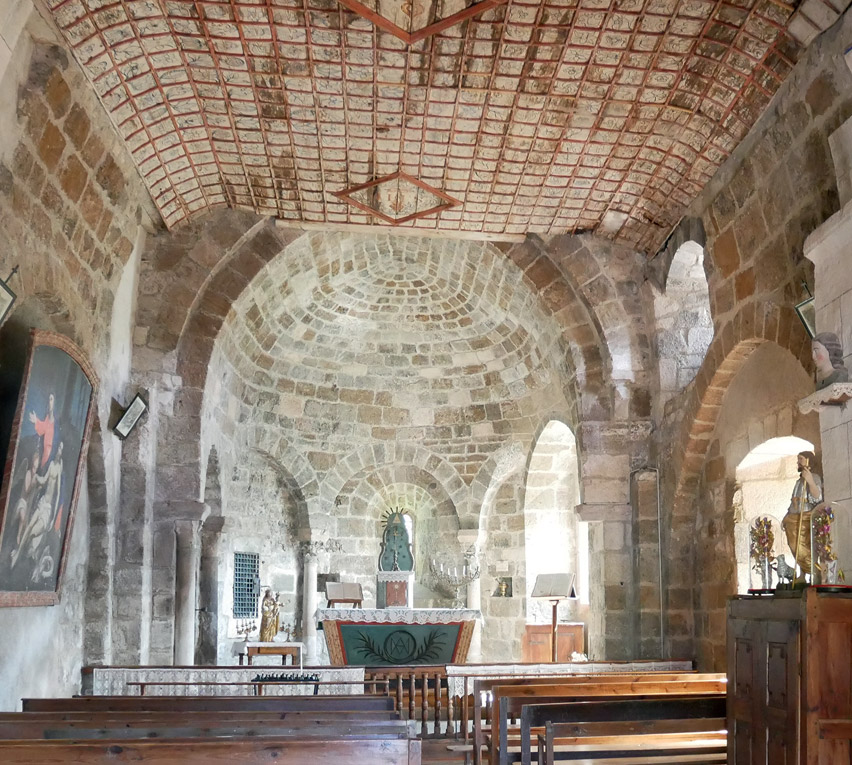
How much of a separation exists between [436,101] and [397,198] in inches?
66.1

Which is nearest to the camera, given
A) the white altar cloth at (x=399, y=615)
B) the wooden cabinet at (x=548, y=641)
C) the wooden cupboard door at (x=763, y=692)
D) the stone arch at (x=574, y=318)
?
the wooden cupboard door at (x=763, y=692)

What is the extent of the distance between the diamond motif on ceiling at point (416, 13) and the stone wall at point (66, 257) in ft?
6.39

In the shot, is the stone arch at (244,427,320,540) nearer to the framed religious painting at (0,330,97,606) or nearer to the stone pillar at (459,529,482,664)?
the stone pillar at (459,529,482,664)

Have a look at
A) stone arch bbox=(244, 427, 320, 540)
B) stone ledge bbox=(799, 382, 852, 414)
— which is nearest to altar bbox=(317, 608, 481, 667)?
stone arch bbox=(244, 427, 320, 540)

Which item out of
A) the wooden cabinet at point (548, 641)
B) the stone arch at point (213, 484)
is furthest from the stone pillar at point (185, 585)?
the wooden cabinet at point (548, 641)

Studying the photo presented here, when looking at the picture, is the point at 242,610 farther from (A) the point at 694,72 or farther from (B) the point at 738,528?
(A) the point at 694,72

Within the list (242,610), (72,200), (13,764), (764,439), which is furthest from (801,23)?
(242,610)

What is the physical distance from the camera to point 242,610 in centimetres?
1251

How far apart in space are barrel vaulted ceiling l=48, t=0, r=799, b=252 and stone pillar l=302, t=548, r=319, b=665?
5351 mm

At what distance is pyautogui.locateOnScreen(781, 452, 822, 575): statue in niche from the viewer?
15.6 ft

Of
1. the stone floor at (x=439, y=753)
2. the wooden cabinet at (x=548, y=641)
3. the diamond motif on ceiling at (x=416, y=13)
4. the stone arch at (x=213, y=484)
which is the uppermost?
the diamond motif on ceiling at (x=416, y=13)

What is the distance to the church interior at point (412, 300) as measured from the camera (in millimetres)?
6145

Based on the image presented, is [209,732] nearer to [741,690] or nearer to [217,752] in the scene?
[217,752]

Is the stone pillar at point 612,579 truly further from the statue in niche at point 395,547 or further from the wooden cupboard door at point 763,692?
the wooden cupboard door at point 763,692
